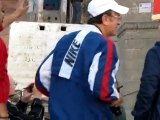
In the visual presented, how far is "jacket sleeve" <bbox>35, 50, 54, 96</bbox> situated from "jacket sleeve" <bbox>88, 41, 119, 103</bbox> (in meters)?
0.43

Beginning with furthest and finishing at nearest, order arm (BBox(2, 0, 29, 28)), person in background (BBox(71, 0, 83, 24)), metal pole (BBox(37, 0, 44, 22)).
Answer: person in background (BBox(71, 0, 83, 24)), metal pole (BBox(37, 0, 44, 22)), arm (BBox(2, 0, 29, 28))

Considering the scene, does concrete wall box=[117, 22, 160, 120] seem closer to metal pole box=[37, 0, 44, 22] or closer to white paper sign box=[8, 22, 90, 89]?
metal pole box=[37, 0, 44, 22]

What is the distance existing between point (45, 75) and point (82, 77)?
377 millimetres

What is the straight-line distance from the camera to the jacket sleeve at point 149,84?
4.54 meters

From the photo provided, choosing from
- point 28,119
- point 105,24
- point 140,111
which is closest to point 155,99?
point 140,111

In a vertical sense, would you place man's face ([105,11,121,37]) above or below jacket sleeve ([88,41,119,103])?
above

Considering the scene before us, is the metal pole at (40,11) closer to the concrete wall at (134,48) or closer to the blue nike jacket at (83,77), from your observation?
the concrete wall at (134,48)

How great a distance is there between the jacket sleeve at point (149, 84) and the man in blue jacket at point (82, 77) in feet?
1.27

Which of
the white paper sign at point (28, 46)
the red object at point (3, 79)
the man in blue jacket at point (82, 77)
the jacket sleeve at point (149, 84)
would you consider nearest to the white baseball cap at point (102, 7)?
the man in blue jacket at point (82, 77)

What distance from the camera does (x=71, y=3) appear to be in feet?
39.4

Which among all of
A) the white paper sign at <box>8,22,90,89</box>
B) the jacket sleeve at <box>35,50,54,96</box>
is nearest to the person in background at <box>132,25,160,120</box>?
the jacket sleeve at <box>35,50,54,96</box>

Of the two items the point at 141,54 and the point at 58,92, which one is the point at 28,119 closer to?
the point at 58,92

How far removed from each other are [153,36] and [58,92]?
788cm

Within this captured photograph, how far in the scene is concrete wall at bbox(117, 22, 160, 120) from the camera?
38.4 feet
